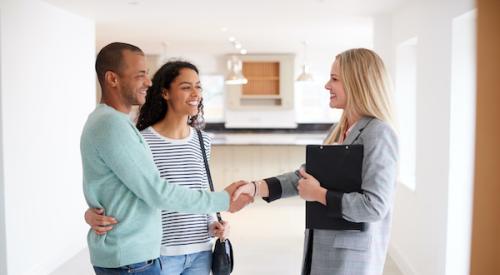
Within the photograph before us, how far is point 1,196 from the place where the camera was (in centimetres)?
402

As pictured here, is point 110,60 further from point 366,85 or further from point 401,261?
point 401,261

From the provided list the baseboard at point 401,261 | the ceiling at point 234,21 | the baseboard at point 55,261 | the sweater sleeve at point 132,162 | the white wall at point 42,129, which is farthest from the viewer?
the ceiling at point 234,21

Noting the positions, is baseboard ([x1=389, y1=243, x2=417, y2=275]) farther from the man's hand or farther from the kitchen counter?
the kitchen counter

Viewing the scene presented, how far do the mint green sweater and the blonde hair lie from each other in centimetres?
68

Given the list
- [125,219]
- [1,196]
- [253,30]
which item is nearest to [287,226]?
[253,30]

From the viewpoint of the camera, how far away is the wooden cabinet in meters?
10.9

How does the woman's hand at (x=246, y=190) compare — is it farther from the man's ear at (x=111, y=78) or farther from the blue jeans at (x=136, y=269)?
the man's ear at (x=111, y=78)

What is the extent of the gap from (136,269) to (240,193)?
0.56 meters

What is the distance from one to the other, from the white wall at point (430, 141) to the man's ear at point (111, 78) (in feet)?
7.58

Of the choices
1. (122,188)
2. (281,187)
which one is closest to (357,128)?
(281,187)

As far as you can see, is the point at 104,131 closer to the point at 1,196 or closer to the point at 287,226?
the point at 1,196

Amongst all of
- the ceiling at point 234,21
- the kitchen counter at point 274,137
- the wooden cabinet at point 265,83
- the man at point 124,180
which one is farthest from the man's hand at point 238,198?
the wooden cabinet at point 265,83

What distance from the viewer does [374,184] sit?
180cm

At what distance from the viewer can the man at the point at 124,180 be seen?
1.66 m
